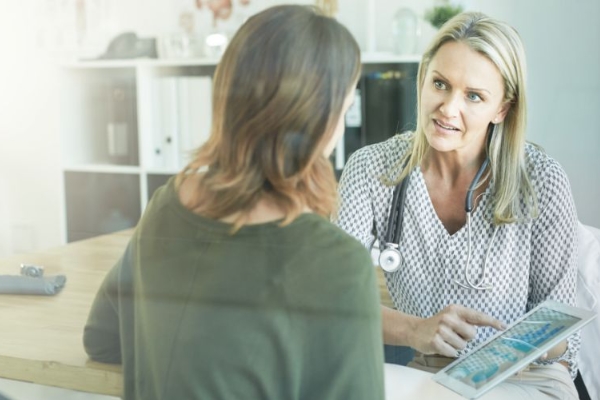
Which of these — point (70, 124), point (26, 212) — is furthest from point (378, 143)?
point (26, 212)

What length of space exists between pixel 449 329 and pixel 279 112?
0.37 metres

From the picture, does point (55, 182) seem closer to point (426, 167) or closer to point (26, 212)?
point (26, 212)

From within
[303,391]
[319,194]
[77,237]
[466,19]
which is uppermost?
[466,19]

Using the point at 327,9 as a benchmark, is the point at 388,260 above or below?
below

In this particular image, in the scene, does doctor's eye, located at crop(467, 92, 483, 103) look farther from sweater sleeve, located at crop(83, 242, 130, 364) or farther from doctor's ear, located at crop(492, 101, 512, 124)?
sweater sleeve, located at crop(83, 242, 130, 364)

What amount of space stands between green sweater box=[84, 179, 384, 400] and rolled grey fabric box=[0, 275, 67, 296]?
21 cm

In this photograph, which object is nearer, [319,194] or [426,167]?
[319,194]

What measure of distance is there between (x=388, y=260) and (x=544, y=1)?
0.34m

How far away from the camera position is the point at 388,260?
3.20ft

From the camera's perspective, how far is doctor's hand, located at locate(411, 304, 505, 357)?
96cm

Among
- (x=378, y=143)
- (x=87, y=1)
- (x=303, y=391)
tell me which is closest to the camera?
(x=303, y=391)

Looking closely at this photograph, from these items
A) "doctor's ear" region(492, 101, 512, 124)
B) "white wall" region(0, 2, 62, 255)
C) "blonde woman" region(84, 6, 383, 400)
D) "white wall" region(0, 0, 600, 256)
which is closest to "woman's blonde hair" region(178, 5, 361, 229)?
"blonde woman" region(84, 6, 383, 400)

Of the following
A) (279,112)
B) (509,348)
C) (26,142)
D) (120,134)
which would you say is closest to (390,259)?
(509,348)

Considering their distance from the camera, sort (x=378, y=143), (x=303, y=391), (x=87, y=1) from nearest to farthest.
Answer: (x=303, y=391), (x=378, y=143), (x=87, y=1)
